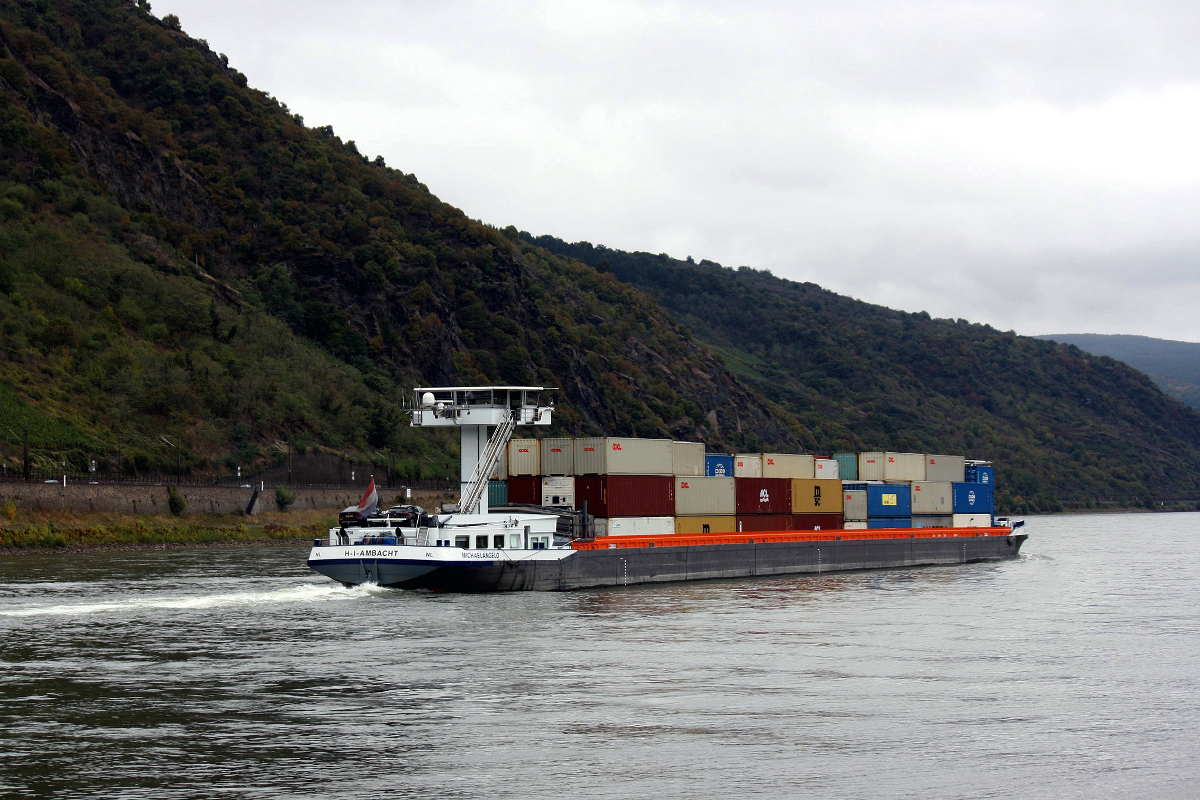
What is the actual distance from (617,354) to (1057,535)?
254 feet

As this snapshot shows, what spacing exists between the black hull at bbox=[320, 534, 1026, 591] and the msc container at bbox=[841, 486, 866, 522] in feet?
6.67

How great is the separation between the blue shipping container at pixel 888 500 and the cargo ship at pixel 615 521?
4.0 inches

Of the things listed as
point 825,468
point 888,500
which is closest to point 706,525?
point 825,468

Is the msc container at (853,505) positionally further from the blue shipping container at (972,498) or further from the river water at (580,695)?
the river water at (580,695)

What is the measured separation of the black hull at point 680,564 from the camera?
1924 inches

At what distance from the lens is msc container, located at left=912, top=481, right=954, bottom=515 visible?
76312mm

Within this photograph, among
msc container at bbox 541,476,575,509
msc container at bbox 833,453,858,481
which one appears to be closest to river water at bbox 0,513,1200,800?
msc container at bbox 541,476,575,509

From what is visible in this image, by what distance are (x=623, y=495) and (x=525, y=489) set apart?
15.8ft

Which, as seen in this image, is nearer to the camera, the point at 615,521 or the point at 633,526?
the point at 615,521

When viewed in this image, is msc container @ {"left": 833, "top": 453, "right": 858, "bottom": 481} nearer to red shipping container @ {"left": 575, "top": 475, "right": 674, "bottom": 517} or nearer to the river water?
red shipping container @ {"left": 575, "top": 475, "right": 674, "bottom": 517}

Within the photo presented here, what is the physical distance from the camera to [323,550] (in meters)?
48.7

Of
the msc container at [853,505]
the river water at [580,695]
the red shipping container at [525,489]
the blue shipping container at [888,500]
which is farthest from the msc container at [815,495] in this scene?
the red shipping container at [525,489]

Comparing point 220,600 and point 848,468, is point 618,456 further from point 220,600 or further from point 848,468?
point 848,468

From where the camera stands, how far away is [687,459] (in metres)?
60.4
